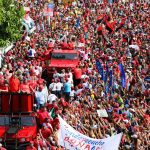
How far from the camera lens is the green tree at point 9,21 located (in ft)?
84.6

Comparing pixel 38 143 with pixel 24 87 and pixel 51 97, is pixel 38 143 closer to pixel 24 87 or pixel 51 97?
pixel 24 87

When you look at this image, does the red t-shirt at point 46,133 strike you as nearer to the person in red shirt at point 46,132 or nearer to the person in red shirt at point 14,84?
the person in red shirt at point 46,132

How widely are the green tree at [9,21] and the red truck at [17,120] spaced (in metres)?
6.49

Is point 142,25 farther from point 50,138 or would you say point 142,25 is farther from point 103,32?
point 50,138

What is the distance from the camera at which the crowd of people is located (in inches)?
784

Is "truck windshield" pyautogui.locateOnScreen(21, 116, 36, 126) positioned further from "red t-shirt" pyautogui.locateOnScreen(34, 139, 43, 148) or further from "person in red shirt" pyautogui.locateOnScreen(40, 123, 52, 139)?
"red t-shirt" pyautogui.locateOnScreen(34, 139, 43, 148)

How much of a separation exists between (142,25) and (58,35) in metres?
8.50

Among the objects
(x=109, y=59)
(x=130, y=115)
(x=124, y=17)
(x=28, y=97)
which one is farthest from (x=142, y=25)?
(x=28, y=97)

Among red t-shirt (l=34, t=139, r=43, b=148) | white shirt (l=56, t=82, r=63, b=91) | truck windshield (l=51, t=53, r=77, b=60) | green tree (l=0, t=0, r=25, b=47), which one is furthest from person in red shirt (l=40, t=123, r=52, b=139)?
truck windshield (l=51, t=53, r=77, b=60)

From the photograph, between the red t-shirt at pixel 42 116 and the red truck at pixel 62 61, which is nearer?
the red t-shirt at pixel 42 116

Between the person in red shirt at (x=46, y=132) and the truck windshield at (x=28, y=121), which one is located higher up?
the truck windshield at (x=28, y=121)

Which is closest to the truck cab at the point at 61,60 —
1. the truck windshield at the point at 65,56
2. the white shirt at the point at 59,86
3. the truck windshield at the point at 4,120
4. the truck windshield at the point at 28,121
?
the truck windshield at the point at 65,56

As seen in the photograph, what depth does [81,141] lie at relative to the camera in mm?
16422

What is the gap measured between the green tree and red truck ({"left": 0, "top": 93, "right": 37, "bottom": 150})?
256 inches
